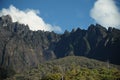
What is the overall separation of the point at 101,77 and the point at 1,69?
291ft

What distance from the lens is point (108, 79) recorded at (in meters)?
159

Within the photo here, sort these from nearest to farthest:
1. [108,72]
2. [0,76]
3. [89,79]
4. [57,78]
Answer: [0,76], [57,78], [89,79], [108,72]

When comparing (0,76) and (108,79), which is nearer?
(0,76)

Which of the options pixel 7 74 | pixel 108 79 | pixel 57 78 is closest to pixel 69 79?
pixel 57 78

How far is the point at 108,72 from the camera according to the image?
183250 millimetres

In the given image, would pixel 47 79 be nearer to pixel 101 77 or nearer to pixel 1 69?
pixel 101 77

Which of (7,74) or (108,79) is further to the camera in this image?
(108,79)

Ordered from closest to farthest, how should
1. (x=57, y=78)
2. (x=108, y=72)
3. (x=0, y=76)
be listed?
(x=0, y=76) < (x=57, y=78) < (x=108, y=72)

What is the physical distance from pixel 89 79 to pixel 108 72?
29.4 meters

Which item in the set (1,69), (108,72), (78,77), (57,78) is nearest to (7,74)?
(1,69)

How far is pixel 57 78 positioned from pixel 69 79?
5757 millimetres

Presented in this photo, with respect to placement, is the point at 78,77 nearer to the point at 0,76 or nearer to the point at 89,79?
the point at 89,79

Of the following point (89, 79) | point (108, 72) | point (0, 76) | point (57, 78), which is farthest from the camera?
point (108, 72)

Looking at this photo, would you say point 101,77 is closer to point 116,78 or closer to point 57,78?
point 116,78
